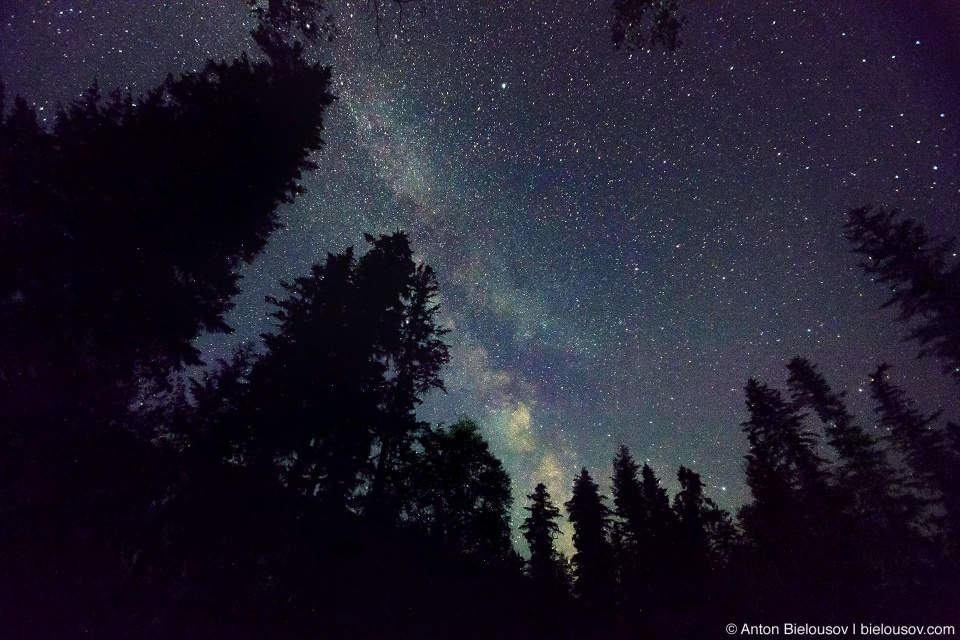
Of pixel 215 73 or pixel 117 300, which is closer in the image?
pixel 117 300

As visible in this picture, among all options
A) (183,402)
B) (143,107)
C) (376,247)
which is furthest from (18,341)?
(376,247)

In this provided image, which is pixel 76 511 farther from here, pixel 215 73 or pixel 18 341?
pixel 215 73

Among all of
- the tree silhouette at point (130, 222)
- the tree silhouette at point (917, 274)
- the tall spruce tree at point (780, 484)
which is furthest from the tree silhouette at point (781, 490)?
the tree silhouette at point (130, 222)

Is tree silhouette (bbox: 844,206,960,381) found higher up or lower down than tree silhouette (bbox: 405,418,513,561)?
higher up

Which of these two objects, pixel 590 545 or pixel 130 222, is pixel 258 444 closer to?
pixel 130 222

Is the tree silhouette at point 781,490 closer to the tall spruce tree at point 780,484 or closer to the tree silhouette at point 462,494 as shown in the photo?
the tall spruce tree at point 780,484

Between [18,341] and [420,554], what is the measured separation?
15397mm

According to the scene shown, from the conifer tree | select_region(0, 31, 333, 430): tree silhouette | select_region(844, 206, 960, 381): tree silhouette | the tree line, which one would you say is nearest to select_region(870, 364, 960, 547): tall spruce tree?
the tree line

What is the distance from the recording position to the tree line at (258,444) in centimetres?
778

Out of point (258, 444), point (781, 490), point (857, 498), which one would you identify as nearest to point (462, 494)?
point (258, 444)

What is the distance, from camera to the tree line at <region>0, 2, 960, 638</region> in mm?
7781

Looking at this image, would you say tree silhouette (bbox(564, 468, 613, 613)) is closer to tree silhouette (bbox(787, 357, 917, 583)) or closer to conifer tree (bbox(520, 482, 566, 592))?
conifer tree (bbox(520, 482, 566, 592))

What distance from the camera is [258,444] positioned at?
12852mm

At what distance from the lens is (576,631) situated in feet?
73.2
